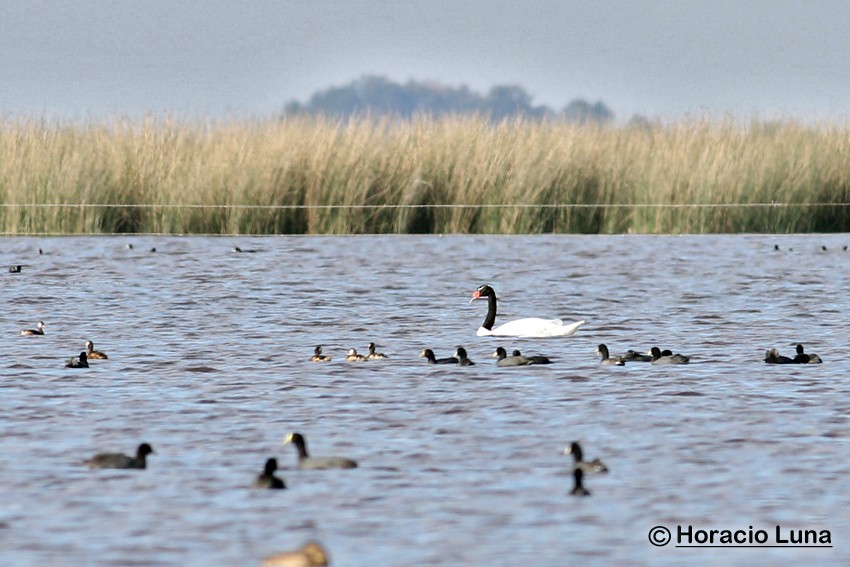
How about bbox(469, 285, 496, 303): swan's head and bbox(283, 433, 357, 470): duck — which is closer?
bbox(283, 433, 357, 470): duck

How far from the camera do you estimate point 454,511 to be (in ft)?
24.3

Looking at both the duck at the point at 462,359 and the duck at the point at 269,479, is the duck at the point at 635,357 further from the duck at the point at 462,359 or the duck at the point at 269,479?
the duck at the point at 269,479

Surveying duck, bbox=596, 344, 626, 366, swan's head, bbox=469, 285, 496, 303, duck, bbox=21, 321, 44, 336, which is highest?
swan's head, bbox=469, 285, 496, 303

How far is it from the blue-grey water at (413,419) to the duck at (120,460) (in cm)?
13

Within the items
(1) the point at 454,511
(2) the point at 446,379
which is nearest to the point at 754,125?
(2) the point at 446,379

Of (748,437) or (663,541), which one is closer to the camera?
(663,541)

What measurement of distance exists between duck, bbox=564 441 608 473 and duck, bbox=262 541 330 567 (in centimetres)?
203

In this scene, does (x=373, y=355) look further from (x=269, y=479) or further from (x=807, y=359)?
(x=269, y=479)

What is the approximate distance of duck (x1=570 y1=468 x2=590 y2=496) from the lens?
7.70 metres

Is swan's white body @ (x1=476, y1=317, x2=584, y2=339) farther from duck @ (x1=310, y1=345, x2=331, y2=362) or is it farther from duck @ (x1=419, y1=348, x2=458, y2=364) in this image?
duck @ (x1=310, y1=345, x2=331, y2=362)

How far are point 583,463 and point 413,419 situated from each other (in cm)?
196

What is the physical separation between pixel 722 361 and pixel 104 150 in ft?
49.1

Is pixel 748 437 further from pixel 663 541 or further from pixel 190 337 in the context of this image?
pixel 190 337

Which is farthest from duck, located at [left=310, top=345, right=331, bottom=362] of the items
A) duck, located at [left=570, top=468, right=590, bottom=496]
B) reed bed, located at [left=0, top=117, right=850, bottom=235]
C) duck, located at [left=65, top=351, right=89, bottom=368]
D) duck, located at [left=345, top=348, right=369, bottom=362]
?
reed bed, located at [left=0, top=117, right=850, bottom=235]
